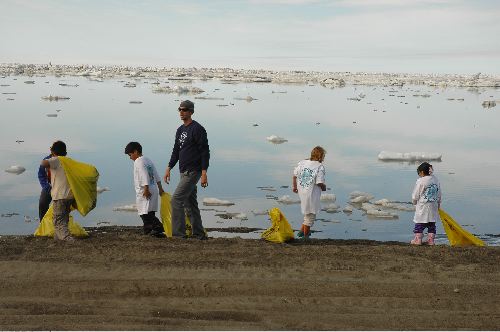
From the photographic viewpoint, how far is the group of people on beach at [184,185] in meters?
7.69

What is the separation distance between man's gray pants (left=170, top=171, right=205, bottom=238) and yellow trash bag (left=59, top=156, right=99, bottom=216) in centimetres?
100

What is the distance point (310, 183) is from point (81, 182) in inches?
111

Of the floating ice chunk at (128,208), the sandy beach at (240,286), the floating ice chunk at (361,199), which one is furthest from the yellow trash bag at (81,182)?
the floating ice chunk at (361,199)

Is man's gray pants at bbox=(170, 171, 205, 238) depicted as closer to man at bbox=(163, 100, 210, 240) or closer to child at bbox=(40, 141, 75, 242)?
man at bbox=(163, 100, 210, 240)

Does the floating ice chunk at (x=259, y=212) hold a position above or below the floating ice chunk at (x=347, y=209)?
below

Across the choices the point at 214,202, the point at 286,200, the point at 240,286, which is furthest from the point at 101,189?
the point at 240,286

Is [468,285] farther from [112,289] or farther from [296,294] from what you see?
[112,289]

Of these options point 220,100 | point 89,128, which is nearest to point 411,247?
point 89,128

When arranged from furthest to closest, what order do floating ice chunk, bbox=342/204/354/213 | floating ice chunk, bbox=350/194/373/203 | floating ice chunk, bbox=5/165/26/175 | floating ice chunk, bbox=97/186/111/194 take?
floating ice chunk, bbox=5/165/26/175, floating ice chunk, bbox=97/186/111/194, floating ice chunk, bbox=350/194/373/203, floating ice chunk, bbox=342/204/354/213

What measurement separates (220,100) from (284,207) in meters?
27.8

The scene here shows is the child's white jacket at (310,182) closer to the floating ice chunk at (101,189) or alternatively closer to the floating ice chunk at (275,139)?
the floating ice chunk at (101,189)

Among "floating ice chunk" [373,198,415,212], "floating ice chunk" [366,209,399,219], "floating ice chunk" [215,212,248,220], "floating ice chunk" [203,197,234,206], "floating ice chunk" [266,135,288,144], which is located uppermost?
"floating ice chunk" [266,135,288,144]

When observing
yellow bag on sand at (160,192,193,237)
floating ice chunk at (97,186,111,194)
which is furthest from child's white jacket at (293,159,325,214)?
floating ice chunk at (97,186,111,194)

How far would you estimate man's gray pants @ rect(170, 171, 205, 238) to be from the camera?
7.80 meters
